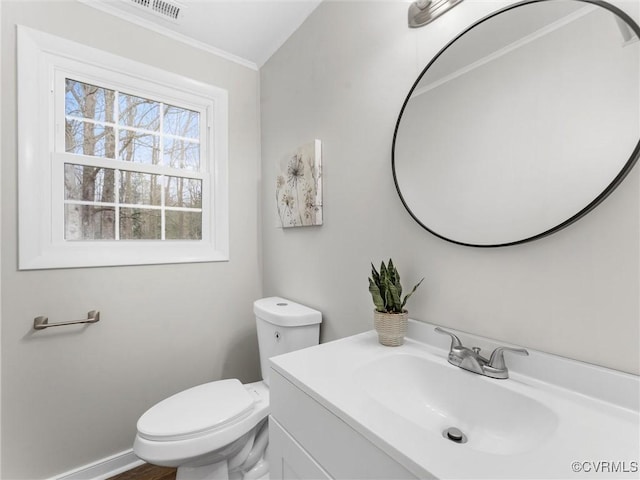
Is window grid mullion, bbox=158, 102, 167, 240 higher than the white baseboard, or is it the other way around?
window grid mullion, bbox=158, 102, 167, 240

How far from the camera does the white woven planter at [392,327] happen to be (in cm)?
90

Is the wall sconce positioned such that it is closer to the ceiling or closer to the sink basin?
the ceiling

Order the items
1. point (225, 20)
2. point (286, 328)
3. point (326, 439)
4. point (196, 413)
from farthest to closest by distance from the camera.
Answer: point (225, 20)
point (286, 328)
point (196, 413)
point (326, 439)

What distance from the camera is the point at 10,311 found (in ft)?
4.03

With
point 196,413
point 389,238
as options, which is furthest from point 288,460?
point 389,238

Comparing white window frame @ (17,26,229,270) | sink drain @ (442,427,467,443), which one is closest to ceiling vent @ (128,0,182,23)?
white window frame @ (17,26,229,270)

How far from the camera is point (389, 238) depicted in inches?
41.6

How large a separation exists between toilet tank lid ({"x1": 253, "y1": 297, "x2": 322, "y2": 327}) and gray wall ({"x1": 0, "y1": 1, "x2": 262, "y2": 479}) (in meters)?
0.46

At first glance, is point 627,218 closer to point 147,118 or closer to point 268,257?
point 268,257

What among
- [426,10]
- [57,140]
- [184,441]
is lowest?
[184,441]

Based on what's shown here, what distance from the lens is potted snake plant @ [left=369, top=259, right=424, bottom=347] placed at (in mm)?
898

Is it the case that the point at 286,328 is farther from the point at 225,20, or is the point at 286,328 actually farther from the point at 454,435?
the point at 225,20

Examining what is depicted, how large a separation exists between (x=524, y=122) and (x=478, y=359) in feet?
1.98

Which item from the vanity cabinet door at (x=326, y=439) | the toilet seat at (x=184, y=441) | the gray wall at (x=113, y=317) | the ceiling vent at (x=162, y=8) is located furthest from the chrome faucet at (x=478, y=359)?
the ceiling vent at (x=162, y=8)
